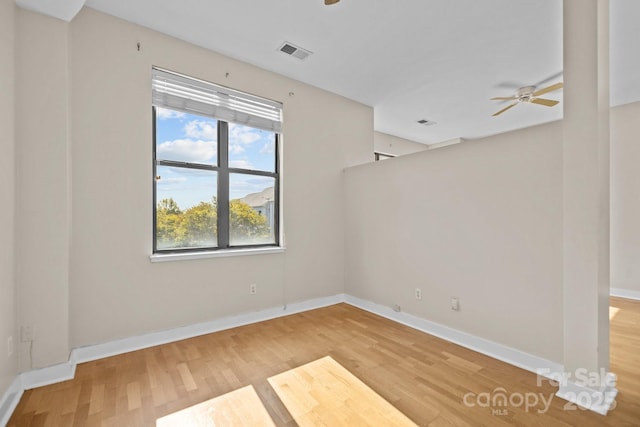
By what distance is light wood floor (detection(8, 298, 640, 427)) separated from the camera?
172cm

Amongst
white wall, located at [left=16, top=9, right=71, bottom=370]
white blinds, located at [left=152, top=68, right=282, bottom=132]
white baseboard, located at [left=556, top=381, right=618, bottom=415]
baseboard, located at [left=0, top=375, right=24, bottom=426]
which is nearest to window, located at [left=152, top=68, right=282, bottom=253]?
white blinds, located at [left=152, top=68, right=282, bottom=132]

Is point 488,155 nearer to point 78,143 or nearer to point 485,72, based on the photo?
point 485,72

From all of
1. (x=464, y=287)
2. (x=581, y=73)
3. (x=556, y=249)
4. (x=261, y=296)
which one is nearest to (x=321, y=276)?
(x=261, y=296)

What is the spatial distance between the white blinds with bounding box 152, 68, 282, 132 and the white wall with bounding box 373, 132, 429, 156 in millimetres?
3085

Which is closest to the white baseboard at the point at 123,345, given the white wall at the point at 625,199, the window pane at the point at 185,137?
the window pane at the point at 185,137

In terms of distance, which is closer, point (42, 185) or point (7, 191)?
point (7, 191)

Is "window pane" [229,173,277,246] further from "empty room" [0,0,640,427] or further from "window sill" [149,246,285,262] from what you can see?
"window sill" [149,246,285,262]

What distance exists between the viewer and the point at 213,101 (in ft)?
9.98

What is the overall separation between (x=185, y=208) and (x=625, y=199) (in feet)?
19.5

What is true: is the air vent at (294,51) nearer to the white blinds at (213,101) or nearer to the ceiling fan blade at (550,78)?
the white blinds at (213,101)

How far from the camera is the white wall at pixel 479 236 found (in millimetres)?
2184

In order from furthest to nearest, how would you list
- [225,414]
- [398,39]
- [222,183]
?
[222,183], [398,39], [225,414]

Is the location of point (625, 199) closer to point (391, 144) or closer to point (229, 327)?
point (391, 144)

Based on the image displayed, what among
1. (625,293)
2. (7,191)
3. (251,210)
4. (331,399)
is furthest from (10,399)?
(625,293)
